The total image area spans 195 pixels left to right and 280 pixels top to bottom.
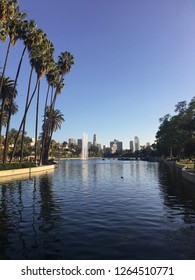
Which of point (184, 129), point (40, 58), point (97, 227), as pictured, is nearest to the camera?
point (97, 227)

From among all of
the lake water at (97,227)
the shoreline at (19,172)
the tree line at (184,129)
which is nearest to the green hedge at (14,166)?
the shoreline at (19,172)

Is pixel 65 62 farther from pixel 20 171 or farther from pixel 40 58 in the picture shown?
pixel 20 171

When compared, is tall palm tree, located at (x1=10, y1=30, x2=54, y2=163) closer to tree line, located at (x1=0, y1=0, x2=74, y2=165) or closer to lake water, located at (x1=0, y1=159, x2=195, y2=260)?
tree line, located at (x1=0, y1=0, x2=74, y2=165)

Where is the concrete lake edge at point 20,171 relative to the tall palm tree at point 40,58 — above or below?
below

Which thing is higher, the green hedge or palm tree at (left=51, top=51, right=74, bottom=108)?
palm tree at (left=51, top=51, right=74, bottom=108)

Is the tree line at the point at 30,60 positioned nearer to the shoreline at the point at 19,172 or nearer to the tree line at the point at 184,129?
the shoreline at the point at 19,172

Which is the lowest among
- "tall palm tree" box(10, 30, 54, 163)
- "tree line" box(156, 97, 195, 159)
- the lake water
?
the lake water

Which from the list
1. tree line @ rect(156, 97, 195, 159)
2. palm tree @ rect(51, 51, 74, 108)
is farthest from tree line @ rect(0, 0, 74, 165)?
tree line @ rect(156, 97, 195, 159)

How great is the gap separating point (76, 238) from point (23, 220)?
192 inches

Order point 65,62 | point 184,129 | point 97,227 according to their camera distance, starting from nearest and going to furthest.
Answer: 1. point 97,227
2. point 184,129
3. point 65,62

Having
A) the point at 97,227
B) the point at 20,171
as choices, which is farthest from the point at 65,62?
the point at 97,227

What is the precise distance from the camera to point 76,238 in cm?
1210

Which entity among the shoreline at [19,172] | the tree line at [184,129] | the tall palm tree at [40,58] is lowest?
the shoreline at [19,172]
